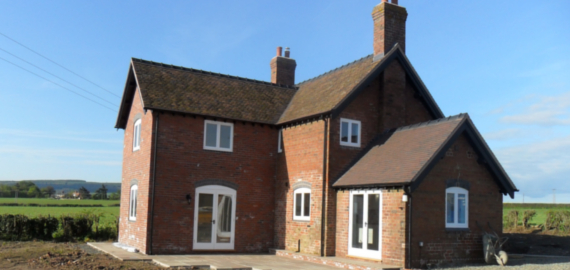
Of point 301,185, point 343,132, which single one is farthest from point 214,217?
point 343,132

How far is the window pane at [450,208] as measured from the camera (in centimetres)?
1549

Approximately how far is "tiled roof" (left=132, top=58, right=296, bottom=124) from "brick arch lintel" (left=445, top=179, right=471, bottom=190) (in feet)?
24.4

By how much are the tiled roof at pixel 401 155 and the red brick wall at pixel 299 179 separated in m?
1.05

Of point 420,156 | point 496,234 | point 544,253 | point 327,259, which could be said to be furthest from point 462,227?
point 544,253

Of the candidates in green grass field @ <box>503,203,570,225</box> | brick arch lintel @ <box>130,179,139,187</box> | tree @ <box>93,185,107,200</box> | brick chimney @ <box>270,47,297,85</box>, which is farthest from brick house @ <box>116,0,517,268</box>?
tree @ <box>93,185,107,200</box>

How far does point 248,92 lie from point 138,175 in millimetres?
5663

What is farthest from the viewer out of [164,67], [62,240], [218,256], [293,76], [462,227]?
[293,76]

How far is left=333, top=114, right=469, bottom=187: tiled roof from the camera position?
14742 millimetres

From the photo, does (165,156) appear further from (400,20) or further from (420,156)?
(400,20)

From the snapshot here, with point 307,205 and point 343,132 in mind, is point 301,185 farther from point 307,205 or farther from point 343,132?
point 343,132

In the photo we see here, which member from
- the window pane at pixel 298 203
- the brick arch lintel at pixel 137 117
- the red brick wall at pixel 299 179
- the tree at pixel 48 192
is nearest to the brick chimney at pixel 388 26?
the red brick wall at pixel 299 179

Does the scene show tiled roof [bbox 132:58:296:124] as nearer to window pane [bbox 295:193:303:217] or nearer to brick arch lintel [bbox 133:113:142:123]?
brick arch lintel [bbox 133:113:142:123]

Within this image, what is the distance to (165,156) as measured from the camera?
1814 cm

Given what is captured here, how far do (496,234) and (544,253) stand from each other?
6.08 m
